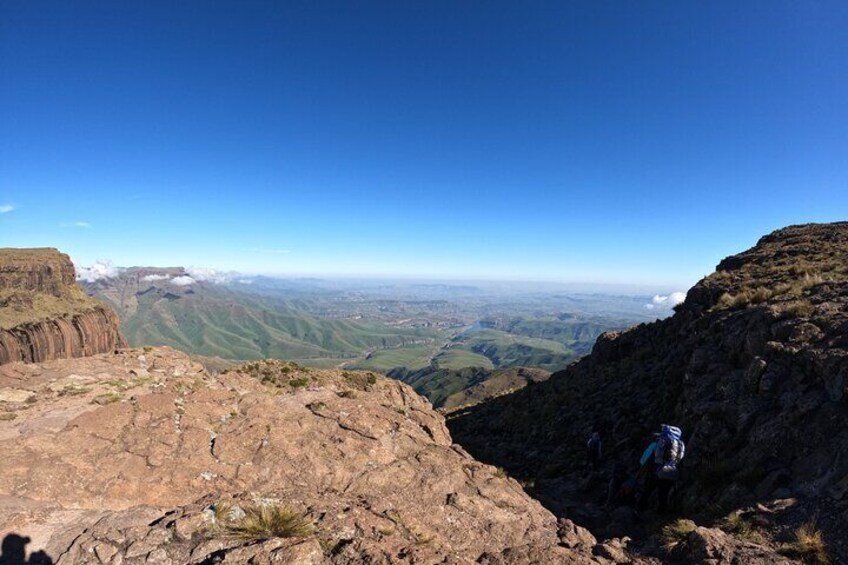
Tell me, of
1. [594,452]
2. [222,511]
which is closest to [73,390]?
[222,511]

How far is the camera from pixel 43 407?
51.3 feet

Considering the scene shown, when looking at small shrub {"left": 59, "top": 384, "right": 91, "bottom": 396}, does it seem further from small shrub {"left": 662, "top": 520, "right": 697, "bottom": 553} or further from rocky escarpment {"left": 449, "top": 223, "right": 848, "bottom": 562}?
small shrub {"left": 662, "top": 520, "right": 697, "bottom": 553}

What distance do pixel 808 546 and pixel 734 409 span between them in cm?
816

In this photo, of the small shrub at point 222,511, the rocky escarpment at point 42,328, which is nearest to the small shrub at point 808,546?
the small shrub at point 222,511

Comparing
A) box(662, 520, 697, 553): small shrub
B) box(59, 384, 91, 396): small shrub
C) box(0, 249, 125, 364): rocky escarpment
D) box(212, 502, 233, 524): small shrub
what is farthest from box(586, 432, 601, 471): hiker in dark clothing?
box(0, 249, 125, 364): rocky escarpment

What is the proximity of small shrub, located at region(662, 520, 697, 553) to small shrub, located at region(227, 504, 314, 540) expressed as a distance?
32.5 feet

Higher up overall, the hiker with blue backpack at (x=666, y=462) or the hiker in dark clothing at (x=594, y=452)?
the hiker with blue backpack at (x=666, y=462)

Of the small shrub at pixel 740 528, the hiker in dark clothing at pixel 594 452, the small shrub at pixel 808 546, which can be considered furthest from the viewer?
the hiker in dark clothing at pixel 594 452

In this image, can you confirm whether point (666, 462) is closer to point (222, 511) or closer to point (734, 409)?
point (734, 409)

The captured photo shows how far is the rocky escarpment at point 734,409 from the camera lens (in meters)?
13.1

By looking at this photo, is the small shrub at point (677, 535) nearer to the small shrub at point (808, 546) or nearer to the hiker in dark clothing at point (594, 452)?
the small shrub at point (808, 546)

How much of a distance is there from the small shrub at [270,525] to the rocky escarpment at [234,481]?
2.4 inches

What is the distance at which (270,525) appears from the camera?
10.3m

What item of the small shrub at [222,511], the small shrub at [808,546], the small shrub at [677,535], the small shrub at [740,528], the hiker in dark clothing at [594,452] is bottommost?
the hiker in dark clothing at [594,452]
